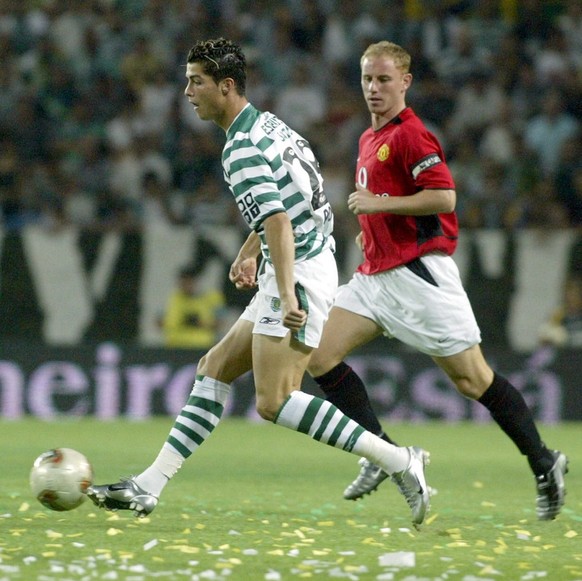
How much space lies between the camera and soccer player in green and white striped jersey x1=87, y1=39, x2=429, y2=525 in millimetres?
5047

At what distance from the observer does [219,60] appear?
5242 mm

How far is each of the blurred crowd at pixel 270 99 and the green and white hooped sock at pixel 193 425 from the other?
723cm

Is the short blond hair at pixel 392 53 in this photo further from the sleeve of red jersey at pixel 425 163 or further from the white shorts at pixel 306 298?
the white shorts at pixel 306 298

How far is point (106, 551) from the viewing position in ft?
14.9

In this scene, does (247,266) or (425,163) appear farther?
(425,163)

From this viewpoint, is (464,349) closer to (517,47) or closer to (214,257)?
(214,257)

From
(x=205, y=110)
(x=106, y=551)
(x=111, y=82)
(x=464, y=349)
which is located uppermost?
(x=111, y=82)

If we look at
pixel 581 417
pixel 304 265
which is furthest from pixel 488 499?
pixel 581 417

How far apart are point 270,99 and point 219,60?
28.1 ft

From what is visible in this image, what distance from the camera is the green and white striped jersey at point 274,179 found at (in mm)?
5051

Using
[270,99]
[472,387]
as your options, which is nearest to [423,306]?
[472,387]

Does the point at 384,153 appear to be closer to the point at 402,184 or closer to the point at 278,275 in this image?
the point at 402,184

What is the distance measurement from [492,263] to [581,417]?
1652 millimetres

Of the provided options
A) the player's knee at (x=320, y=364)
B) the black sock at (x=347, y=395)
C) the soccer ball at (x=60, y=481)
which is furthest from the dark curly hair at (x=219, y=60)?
the soccer ball at (x=60, y=481)
